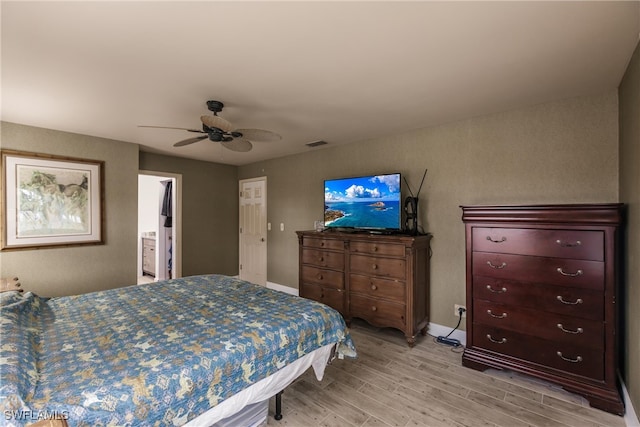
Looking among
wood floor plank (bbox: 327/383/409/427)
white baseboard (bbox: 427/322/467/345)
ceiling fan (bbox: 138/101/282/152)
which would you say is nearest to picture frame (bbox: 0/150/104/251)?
ceiling fan (bbox: 138/101/282/152)

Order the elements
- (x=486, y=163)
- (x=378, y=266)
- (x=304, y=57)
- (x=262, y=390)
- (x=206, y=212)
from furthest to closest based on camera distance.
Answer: (x=206, y=212) < (x=378, y=266) < (x=486, y=163) < (x=304, y=57) < (x=262, y=390)

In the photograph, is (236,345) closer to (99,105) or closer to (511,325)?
(511,325)

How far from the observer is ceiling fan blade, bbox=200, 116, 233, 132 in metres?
2.18

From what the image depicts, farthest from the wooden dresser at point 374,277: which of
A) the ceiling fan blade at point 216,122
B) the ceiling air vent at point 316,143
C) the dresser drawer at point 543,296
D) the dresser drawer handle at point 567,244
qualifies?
the ceiling fan blade at point 216,122

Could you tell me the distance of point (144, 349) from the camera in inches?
56.2

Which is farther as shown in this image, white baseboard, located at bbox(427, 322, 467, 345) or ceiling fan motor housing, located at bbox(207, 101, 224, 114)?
white baseboard, located at bbox(427, 322, 467, 345)

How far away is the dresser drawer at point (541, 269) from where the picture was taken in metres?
2.01

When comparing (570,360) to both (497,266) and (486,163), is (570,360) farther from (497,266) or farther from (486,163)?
(486,163)

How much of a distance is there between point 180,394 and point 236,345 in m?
0.33

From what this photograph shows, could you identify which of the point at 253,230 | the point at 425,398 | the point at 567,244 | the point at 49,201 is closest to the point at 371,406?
the point at 425,398

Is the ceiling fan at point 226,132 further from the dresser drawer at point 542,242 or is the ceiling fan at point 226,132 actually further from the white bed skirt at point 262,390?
the dresser drawer at point 542,242

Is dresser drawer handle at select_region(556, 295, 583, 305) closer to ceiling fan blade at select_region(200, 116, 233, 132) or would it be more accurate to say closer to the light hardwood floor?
the light hardwood floor

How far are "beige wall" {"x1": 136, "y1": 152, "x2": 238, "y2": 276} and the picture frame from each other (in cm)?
99

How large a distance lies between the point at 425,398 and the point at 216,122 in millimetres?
2618
